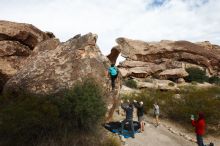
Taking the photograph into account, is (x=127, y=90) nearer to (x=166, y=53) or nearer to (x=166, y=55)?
(x=166, y=55)

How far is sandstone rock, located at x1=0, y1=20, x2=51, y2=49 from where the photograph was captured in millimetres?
20766

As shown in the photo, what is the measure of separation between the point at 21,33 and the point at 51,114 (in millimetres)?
9833

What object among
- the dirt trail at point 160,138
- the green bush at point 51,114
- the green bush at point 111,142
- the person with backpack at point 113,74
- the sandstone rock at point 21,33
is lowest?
the dirt trail at point 160,138

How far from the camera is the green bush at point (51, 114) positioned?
13305 millimetres

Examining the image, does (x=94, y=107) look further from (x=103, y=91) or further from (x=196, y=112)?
(x=196, y=112)

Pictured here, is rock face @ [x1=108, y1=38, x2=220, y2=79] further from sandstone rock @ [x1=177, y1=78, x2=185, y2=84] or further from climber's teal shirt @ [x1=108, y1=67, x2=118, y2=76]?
climber's teal shirt @ [x1=108, y1=67, x2=118, y2=76]

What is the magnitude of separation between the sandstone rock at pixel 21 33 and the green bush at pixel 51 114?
23.6 feet

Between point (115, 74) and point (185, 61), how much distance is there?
30550 mm

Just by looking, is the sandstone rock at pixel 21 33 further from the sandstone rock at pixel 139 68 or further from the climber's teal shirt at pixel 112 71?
the sandstone rock at pixel 139 68

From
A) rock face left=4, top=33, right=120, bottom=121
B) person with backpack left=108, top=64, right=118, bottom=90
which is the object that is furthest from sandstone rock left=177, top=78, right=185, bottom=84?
person with backpack left=108, top=64, right=118, bottom=90

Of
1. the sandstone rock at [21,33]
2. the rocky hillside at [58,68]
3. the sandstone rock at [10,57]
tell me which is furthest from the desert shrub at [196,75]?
the sandstone rock at [10,57]

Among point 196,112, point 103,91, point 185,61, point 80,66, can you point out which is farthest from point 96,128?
point 185,61

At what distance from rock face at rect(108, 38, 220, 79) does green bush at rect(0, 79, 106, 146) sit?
88.7 ft

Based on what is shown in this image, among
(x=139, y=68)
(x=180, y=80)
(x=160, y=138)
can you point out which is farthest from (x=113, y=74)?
(x=139, y=68)
